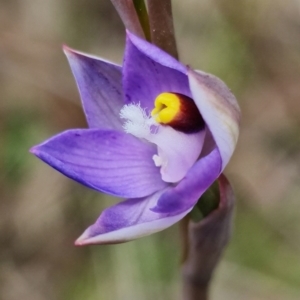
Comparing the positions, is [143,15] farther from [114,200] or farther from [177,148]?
[114,200]

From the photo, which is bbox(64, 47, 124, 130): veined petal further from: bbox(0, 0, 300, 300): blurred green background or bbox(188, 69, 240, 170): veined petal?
bbox(0, 0, 300, 300): blurred green background

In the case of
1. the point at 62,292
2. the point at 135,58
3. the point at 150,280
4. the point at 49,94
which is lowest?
the point at 62,292

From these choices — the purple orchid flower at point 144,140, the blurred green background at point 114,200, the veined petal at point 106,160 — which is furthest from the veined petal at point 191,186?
the blurred green background at point 114,200

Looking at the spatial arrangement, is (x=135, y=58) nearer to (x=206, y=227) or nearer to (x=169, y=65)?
(x=169, y=65)

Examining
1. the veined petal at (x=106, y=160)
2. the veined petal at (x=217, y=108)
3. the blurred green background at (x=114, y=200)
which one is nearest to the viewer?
the veined petal at (x=217, y=108)

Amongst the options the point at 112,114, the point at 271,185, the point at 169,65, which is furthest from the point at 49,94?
the point at 169,65

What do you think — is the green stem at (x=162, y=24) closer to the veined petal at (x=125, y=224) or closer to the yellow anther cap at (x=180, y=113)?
the yellow anther cap at (x=180, y=113)
